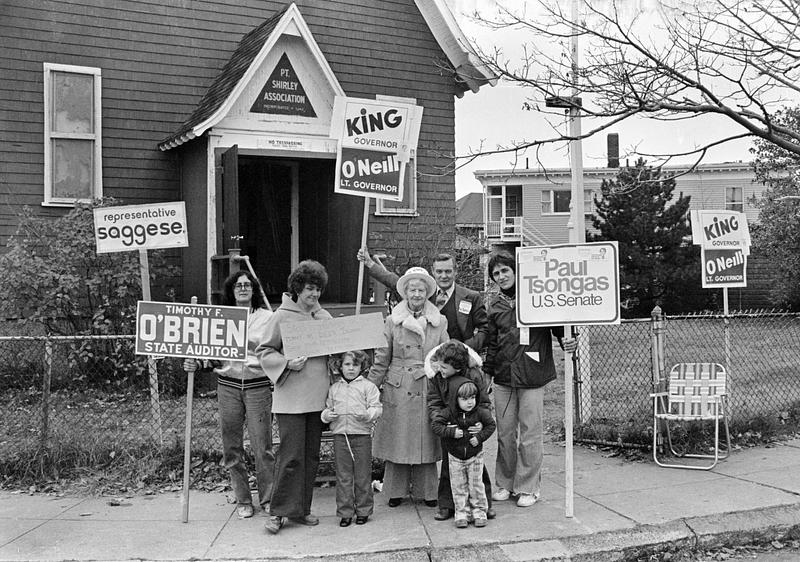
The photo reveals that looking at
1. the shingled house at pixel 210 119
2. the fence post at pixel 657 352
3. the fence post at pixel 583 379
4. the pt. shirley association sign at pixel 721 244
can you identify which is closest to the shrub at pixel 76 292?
the shingled house at pixel 210 119

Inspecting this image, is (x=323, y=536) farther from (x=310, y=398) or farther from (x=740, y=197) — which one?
(x=740, y=197)

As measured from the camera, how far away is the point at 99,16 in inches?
486

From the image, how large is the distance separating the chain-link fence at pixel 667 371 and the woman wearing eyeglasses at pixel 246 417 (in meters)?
3.59

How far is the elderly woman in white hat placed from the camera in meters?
5.84

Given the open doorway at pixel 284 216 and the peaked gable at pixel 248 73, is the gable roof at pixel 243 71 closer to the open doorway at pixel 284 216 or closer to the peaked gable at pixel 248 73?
the peaked gable at pixel 248 73

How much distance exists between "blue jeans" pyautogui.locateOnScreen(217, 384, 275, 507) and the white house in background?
3160 cm

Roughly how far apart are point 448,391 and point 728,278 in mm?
4464

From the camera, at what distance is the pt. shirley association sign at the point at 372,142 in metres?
6.63

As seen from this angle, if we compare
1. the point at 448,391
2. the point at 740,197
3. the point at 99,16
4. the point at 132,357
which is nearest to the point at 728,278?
the point at 448,391

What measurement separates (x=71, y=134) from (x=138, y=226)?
600 centimetres

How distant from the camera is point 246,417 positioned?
232 inches

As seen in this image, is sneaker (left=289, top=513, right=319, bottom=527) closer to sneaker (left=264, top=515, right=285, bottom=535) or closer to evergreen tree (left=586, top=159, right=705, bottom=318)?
sneaker (left=264, top=515, right=285, bottom=535)

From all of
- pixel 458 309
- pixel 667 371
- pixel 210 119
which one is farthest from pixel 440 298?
pixel 667 371

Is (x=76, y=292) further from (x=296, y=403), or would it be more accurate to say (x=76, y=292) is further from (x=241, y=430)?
(x=296, y=403)
